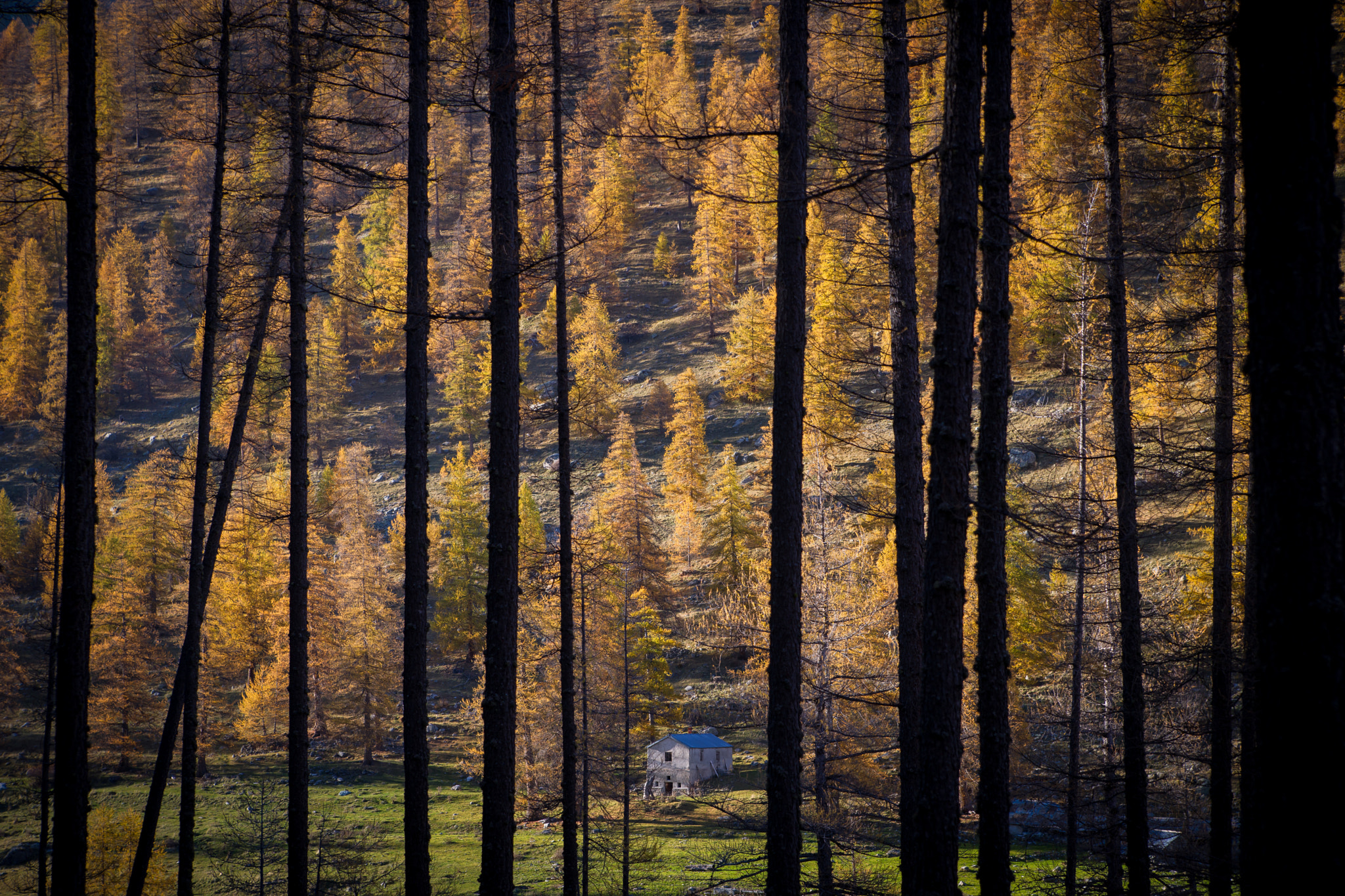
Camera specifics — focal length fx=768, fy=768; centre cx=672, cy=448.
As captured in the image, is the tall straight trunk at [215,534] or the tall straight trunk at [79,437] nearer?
the tall straight trunk at [79,437]

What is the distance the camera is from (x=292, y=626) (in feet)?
32.3

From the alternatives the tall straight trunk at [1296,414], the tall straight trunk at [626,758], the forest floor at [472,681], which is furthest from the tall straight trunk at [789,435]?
the tall straight trunk at [626,758]

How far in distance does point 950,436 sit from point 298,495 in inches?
325

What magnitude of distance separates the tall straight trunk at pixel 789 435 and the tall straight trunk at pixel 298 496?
5.95 meters

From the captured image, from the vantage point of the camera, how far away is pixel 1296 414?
3.73m

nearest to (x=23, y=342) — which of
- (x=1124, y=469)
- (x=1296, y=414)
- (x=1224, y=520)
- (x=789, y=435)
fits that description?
(x=789, y=435)

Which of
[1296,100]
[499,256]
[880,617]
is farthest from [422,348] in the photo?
[880,617]

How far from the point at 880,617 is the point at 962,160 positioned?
17.9m

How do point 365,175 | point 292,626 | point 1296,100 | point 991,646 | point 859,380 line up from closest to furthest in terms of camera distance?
1. point 1296,100
2. point 991,646
3. point 365,175
4. point 292,626
5. point 859,380

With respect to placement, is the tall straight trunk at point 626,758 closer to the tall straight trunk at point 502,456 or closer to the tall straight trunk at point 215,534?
the tall straight trunk at point 215,534

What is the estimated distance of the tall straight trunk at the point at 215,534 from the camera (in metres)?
10.2

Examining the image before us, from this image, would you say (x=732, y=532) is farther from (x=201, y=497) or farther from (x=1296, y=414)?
(x=1296, y=414)

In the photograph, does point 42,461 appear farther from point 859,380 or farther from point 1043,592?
point 1043,592

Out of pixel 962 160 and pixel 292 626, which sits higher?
pixel 962 160
